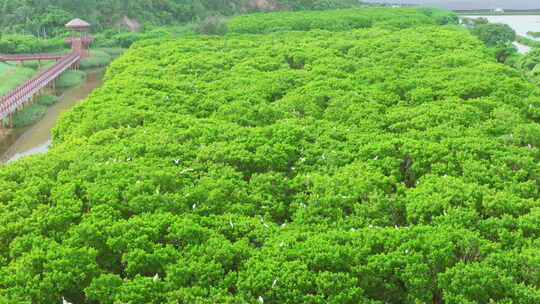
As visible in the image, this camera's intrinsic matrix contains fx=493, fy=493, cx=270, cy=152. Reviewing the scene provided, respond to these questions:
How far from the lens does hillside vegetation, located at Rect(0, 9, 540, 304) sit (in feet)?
30.7

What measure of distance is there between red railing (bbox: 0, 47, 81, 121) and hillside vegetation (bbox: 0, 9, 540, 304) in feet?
42.6

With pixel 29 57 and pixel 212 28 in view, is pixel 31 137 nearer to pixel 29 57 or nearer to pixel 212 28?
pixel 212 28

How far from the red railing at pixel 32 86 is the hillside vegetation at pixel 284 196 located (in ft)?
42.6

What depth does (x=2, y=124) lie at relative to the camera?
32344 mm

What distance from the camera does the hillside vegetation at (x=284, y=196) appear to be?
9.35 metres

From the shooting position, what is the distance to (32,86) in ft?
120

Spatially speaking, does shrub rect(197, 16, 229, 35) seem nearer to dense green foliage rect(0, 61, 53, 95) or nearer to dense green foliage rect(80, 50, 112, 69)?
dense green foliage rect(80, 50, 112, 69)

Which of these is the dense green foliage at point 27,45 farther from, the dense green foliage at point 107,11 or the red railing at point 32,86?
the dense green foliage at point 107,11

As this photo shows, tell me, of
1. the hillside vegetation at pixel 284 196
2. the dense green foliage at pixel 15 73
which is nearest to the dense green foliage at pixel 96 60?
the dense green foliage at pixel 15 73

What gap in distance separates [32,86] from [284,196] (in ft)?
98.3

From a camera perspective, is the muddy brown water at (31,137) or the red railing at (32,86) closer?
the muddy brown water at (31,137)

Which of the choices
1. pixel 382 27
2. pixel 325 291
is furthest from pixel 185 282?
pixel 382 27

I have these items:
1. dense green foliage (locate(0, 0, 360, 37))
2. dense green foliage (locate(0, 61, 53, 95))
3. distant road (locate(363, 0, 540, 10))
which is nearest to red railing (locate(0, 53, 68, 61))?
dense green foliage (locate(0, 61, 53, 95))

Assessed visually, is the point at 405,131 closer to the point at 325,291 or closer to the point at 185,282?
the point at 325,291
